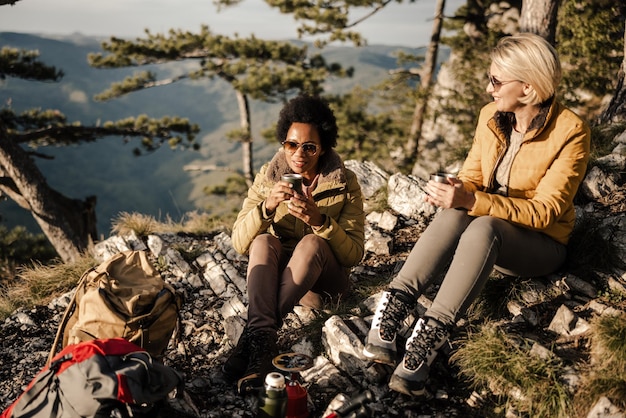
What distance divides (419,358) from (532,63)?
1.82m

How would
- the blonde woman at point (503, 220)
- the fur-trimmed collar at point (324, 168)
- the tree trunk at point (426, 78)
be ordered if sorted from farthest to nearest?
the tree trunk at point (426, 78)
the fur-trimmed collar at point (324, 168)
the blonde woman at point (503, 220)

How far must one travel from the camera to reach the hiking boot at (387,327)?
286cm

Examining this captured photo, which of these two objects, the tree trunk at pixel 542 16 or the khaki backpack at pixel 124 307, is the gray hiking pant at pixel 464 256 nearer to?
the khaki backpack at pixel 124 307

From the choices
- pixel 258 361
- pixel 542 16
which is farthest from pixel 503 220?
pixel 542 16

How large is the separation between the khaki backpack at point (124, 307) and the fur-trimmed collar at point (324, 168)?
1.13 metres

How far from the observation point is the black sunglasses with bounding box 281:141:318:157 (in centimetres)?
368

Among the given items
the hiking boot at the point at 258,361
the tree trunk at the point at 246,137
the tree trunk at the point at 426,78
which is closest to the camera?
the hiking boot at the point at 258,361

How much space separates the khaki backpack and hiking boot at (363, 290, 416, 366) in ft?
4.44

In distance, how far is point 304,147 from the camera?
12.1ft

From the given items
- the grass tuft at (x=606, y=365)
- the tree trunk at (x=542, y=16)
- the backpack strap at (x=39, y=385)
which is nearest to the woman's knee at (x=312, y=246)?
the backpack strap at (x=39, y=385)

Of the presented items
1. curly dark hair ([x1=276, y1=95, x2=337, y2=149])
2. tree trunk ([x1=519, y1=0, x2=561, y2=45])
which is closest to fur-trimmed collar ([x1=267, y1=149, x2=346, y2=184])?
curly dark hair ([x1=276, y1=95, x2=337, y2=149])

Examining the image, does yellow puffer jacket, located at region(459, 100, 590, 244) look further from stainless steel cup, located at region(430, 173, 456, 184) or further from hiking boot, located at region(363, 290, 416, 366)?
hiking boot, located at region(363, 290, 416, 366)

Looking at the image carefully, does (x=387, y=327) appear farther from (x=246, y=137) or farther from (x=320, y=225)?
(x=246, y=137)

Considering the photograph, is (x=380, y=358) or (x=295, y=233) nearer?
(x=380, y=358)
